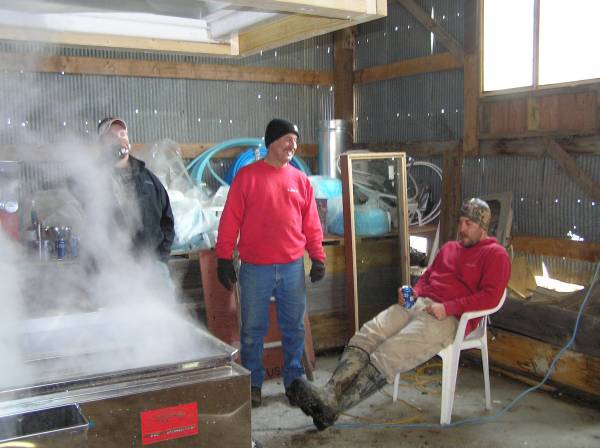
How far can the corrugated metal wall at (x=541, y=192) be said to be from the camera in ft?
12.7

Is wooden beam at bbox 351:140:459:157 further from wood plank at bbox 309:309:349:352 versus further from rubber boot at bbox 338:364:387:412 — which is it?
rubber boot at bbox 338:364:387:412

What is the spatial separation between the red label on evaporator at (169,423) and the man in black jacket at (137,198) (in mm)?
1840

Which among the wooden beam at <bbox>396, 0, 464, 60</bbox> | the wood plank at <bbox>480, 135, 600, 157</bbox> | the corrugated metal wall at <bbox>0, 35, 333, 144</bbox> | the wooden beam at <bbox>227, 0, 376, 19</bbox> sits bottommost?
the wood plank at <bbox>480, 135, 600, 157</bbox>

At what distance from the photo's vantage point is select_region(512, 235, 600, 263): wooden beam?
3.83 m

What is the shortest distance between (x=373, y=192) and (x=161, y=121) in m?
1.76

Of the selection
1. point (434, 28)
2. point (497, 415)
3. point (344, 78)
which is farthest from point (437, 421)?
point (344, 78)

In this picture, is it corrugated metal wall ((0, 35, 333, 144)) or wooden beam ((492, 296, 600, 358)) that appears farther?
corrugated metal wall ((0, 35, 333, 144))

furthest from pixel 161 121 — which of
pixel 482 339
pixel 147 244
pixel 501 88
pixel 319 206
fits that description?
pixel 482 339

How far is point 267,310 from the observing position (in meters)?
3.68

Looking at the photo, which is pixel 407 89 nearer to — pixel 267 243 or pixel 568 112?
pixel 568 112

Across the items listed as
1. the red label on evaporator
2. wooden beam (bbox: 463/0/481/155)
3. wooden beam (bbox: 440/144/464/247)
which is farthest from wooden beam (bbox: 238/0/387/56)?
wooden beam (bbox: 440/144/464/247)

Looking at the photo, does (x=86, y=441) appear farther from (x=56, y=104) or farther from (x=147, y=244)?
(x=56, y=104)

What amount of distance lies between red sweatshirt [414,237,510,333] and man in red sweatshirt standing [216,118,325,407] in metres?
0.78

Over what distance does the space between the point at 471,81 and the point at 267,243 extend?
2104mm
